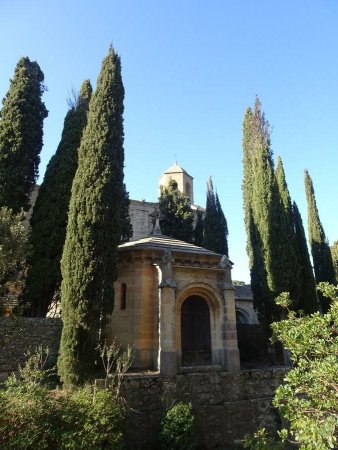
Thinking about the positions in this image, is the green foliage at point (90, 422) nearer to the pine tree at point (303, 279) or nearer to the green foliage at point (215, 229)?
the pine tree at point (303, 279)

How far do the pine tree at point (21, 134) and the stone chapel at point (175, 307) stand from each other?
21.4ft

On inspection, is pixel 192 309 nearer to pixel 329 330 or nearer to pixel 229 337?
pixel 229 337

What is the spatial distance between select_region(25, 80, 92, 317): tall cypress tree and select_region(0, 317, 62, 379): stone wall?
0.94m

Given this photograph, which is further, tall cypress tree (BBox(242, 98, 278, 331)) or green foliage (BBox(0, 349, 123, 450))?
tall cypress tree (BBox(242, 98, 278, 331))

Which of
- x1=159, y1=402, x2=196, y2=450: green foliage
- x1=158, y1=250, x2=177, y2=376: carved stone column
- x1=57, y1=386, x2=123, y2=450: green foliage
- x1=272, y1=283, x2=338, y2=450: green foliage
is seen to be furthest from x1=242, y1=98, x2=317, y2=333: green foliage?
x1=272, y1=283, x2=338, y2=450: green foliage

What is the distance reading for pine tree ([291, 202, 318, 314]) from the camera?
650 inches

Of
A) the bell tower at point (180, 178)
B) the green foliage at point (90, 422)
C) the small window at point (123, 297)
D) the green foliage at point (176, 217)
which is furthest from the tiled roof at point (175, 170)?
the green foliage at point (90, 422)

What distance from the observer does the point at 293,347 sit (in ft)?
18.1

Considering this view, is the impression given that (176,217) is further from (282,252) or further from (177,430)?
(177,430)

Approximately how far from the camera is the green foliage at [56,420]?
24.3 feet

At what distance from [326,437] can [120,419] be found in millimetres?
5994

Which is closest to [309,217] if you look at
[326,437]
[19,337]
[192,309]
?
[192,309]

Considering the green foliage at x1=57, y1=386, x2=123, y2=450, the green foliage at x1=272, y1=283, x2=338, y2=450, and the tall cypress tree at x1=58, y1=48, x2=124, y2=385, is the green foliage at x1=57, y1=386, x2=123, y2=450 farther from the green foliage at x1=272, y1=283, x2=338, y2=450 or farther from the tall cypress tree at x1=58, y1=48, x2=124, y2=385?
the green foliage at x1=272, y1=283, x2=338, y2=450

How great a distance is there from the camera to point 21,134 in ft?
57.4
